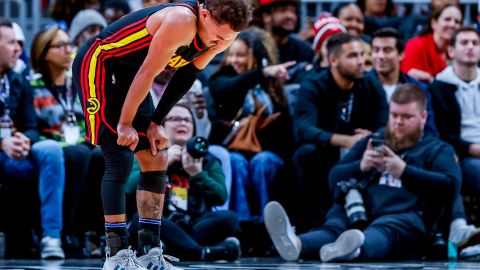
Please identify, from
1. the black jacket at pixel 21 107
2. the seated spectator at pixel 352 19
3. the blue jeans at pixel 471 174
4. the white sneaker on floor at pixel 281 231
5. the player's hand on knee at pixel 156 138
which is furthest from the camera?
the seated spectator at pixel 352 19

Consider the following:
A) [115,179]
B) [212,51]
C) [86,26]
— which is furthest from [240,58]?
[115,179]

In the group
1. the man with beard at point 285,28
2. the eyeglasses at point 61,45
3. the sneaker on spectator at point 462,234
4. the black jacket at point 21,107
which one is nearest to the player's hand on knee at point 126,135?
the black jacket at point 21,107

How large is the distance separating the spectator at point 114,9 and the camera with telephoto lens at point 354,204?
309cm

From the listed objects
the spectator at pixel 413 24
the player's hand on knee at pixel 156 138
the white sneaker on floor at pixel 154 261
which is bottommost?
the white sneaker on floor at pixel 154 261

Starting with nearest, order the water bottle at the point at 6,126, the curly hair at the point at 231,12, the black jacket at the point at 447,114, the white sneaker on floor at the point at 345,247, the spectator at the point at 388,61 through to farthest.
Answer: the curly hair at the point at 231,12, the white sneaker on floor at the point at 345,247, the water bottle at the point at 6,126, the black jacket at the point at 447,114, the spectator at the point at 388,61

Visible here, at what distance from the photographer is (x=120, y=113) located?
210 inches

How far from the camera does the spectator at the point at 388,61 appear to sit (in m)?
8.74

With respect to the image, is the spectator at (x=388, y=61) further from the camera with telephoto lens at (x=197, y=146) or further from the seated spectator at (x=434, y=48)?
the camera with telephoto lens at (x=197, y=146)

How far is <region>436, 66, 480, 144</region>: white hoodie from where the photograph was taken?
859 centimetres

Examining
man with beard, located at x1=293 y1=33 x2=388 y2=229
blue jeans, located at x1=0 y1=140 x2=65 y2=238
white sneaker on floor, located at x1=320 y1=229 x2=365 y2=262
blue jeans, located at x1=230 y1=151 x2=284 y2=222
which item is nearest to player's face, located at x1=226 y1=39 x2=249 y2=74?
man with beard, located at x1=293 y1=33 x2=388 y2=229

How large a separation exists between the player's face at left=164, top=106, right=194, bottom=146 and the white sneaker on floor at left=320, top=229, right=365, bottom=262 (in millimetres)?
1405

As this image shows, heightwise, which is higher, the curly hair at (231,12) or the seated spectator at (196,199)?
the curly hair at (231,12)

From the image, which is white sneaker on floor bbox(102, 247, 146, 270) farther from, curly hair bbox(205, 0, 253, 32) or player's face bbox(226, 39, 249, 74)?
player's face bbox(226, 39, 249, 74)

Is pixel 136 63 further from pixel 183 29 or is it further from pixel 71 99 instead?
pixel 71 99
